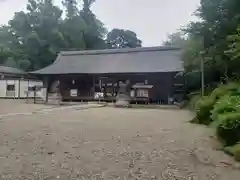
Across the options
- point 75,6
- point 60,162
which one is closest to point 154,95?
point 60,162

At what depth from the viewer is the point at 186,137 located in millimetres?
7191

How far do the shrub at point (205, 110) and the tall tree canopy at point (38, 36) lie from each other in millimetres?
29391

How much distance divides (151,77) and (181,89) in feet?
7.71

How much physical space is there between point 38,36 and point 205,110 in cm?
3165

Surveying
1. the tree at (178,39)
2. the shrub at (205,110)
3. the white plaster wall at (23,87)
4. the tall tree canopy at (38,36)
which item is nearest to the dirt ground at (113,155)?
the shrub at (205,110)

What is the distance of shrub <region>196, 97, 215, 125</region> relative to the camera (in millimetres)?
8898

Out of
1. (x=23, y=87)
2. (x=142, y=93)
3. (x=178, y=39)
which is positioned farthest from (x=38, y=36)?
(x=142, y=93)

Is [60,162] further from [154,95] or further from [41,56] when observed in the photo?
[41,56]

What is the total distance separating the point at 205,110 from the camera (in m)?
9.17

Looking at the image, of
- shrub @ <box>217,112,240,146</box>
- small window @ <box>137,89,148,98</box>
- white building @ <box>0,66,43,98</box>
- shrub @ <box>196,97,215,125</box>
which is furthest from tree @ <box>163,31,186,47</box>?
white building @ <box>0,66,43,98</box>

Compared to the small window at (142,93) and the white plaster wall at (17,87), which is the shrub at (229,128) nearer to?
the small window at (142,93)

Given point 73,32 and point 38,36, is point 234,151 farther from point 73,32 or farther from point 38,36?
point 73,32

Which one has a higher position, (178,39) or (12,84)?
(178,39)

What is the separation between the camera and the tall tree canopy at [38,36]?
37.3 m
